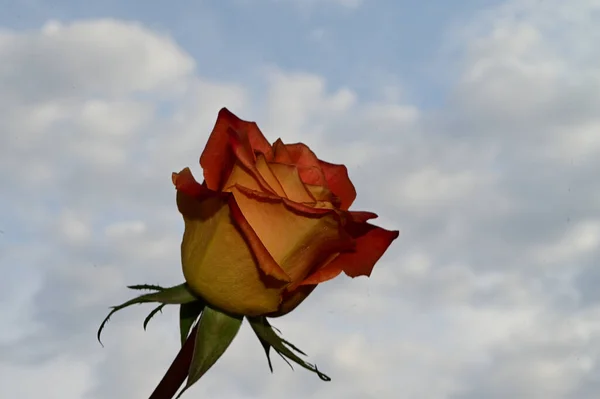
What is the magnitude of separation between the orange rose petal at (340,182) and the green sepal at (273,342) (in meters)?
0.29

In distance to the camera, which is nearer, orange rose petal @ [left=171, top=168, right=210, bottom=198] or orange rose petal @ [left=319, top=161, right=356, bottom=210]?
orange rose petal @ [left=171, top=168, right=210, bottom=198]

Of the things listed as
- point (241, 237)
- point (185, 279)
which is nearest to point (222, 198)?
point (241, 237)

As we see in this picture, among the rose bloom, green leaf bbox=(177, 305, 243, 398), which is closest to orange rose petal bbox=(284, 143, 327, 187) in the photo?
the rose bloom

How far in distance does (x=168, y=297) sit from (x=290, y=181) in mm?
331

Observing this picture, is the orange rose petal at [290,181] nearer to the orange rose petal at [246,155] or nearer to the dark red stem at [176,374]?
the orange rose petal at [246,155]

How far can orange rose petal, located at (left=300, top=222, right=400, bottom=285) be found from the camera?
131 centimetres

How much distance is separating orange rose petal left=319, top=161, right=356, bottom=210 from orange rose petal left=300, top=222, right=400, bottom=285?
8 centimetres

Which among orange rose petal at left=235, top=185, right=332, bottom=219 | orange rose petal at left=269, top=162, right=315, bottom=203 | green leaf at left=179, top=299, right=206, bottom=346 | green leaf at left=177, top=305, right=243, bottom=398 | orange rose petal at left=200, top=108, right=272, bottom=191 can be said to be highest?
orange rose petal at left=200, top=108, right=272, bottom=191

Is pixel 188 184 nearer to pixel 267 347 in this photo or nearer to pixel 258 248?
pixel 258 248

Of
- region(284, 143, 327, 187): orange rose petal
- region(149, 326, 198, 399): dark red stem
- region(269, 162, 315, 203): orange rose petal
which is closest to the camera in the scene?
region(149, 326, 198, 399): dark red stem

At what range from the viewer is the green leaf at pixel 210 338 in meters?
1.28

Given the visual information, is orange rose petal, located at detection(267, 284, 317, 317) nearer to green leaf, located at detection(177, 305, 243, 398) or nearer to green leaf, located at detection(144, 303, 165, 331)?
green leaf, located at detection(177, 305, 243, 398)

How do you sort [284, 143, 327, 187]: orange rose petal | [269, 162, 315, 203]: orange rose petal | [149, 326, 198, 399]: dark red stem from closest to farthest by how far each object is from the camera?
[149, 326, 198, 399]: dark red stem
[269, 162, 315, 203]: orange rose petal
[284, 143, 327, 187]: orange rose petal

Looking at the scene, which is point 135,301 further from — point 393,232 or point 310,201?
point 393,232
